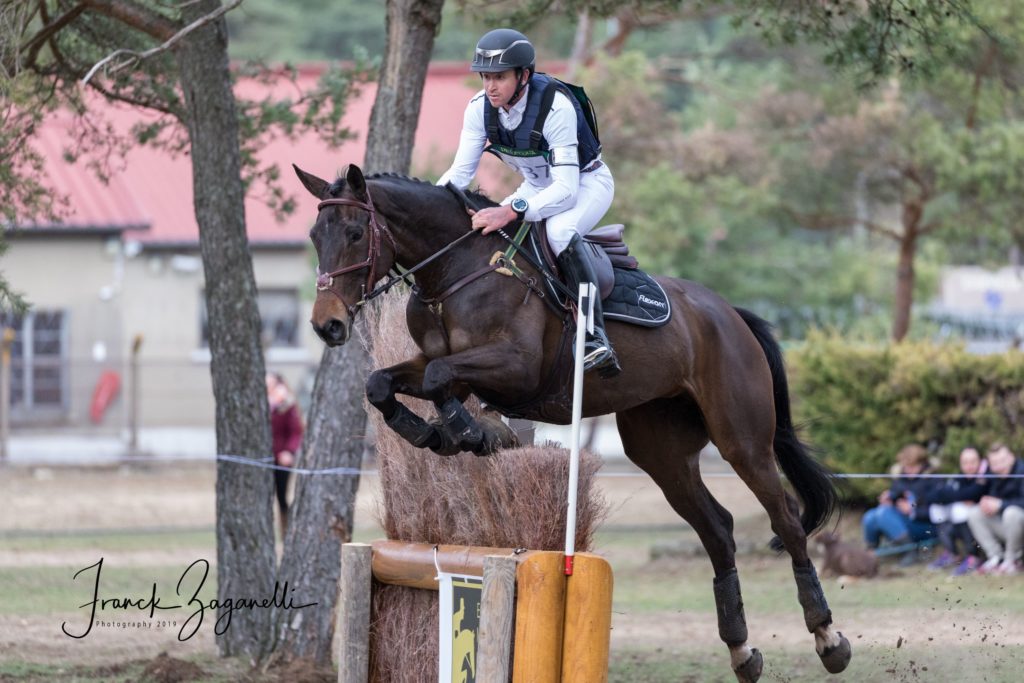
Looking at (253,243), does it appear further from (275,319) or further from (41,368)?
(41,368)

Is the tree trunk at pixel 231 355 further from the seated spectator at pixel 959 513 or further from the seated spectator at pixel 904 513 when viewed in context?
the seated spectator at pixel 904 513

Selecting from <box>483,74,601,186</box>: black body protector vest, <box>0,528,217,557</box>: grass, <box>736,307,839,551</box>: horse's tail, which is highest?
<box>483,74,601,186</box>: black body protector vest

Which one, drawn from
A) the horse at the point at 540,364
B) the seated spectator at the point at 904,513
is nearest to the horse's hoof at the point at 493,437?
the horse at the point at 540,364

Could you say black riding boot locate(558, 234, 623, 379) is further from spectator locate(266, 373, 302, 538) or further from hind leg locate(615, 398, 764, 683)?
spectator locate(266, 373, 302, 538)

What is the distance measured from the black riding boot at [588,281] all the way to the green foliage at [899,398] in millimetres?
6466

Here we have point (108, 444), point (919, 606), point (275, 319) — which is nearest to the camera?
point (919, 606)

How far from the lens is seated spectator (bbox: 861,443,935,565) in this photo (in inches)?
480

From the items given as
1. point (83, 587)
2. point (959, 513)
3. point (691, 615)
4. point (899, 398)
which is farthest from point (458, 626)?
point (899, 398)

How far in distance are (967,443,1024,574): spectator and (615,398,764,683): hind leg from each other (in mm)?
4586

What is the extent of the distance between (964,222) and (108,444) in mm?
14126

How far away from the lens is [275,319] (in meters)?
26.8

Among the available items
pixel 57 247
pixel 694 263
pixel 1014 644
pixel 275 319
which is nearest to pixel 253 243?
pixel 275 319

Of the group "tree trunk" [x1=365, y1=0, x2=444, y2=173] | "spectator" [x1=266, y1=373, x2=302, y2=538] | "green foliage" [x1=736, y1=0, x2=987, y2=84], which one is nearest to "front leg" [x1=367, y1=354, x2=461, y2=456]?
"tree trunk" [x1=365, y1=0, x2=444, y2=173]

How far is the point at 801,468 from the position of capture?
7742 mm
